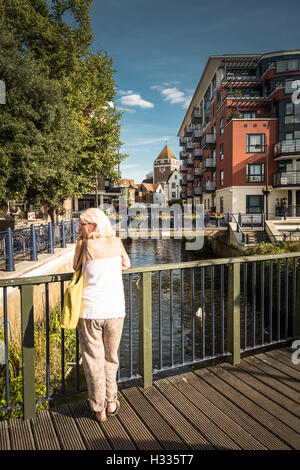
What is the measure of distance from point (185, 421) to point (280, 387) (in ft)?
3.96

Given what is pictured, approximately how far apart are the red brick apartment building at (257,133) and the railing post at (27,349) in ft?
95.2

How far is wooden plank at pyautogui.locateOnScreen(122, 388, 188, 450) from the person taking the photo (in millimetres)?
2605

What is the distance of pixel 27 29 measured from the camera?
17.3 metres

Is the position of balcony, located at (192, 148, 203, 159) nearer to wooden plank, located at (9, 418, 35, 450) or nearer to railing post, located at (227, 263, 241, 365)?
railing post, located at (227, 263, 241, 365)

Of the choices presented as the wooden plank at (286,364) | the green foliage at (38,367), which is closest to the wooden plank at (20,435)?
the green foliage at (38,367)

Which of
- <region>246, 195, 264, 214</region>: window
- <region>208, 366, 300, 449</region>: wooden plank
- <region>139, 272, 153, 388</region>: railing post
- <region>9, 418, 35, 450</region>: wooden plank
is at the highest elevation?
<region>246, 195, 264, 214</region>: window

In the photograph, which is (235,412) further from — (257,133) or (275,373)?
(257,133)

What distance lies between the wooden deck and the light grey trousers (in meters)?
0.28

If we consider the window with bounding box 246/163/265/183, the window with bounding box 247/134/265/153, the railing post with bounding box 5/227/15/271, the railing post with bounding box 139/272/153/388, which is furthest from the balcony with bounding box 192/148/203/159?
the railing post with bounding box 139/272/153/388

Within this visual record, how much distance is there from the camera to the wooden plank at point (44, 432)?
8.52 feet

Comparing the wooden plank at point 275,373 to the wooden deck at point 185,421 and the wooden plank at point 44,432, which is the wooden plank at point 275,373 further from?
the wooden plank at point 44,432

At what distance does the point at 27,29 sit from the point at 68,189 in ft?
30.0
